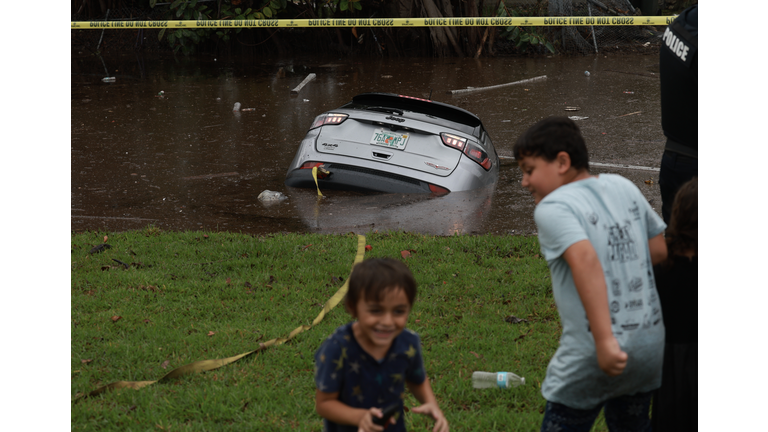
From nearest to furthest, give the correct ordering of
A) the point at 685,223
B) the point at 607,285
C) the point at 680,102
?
the point at 607,285 < the point at 685,223 < the point at 680,102

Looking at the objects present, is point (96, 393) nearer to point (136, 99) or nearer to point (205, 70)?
point (136, 99)

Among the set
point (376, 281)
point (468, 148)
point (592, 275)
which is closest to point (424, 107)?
point (468, 148)

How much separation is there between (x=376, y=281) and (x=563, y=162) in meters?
0.80

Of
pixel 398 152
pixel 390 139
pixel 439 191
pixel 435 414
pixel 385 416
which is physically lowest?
pixel 439 191

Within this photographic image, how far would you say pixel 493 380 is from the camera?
383 cm

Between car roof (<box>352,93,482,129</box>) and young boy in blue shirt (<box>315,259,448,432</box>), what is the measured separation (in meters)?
5.89

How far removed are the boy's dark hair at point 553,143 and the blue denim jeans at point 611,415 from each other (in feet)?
2.77

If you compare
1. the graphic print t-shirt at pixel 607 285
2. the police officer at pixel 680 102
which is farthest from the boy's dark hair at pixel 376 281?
the police officer at pixel 680 102

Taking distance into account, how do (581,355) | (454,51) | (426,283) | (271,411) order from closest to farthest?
(581,355) < (271,411) < (426,283) < (454,51)

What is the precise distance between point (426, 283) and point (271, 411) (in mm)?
1970

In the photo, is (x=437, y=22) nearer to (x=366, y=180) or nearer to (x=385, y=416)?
(x=366, y=180)

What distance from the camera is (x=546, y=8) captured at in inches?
791

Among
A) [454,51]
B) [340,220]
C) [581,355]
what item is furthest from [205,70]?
[581,355]

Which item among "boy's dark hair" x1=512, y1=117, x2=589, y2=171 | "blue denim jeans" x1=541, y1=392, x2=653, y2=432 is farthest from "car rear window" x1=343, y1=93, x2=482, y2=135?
"blue denim jeans" x1=541, y1=392, x2=653, y2=432
